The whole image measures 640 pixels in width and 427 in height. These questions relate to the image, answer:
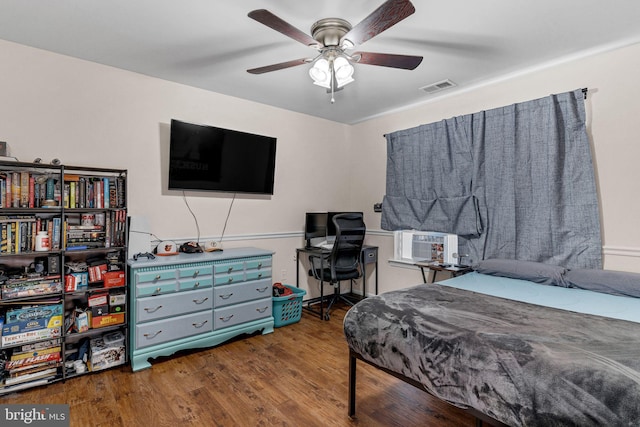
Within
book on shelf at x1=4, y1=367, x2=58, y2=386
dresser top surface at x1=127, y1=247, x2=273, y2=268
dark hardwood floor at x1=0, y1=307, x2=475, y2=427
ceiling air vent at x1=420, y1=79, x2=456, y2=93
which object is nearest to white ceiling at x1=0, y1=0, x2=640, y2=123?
ceiling air vent at x1=420, y1=79, x2=456, y2=93

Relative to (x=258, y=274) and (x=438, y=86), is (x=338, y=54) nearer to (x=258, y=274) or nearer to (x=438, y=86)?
(x=438, y=86)

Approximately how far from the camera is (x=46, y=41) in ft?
7.92

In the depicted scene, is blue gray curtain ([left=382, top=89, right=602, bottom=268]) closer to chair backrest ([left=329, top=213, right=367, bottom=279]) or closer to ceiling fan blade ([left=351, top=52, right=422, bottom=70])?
chair backrest ([left=329, top=213, right=367, bottom=279])

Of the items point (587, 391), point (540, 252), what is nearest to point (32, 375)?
point (587, 391)

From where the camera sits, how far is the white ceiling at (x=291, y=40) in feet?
6.52

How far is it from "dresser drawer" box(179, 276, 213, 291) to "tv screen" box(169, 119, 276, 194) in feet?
3.08

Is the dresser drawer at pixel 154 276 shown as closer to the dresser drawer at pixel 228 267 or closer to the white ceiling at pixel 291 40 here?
the dresser drawer at pixel 228 267

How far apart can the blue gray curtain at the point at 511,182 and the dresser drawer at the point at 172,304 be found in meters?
→ 2.42

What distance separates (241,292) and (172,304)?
640 millimetres

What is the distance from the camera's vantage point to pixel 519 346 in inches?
55.3

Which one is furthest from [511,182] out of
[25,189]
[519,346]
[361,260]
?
[25,189]

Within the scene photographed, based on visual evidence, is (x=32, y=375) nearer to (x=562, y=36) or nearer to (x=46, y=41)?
(x=46, y=41)

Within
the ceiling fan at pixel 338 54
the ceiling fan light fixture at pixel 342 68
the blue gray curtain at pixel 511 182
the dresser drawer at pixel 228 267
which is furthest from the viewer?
the dresser drawer at pixel 228 267
